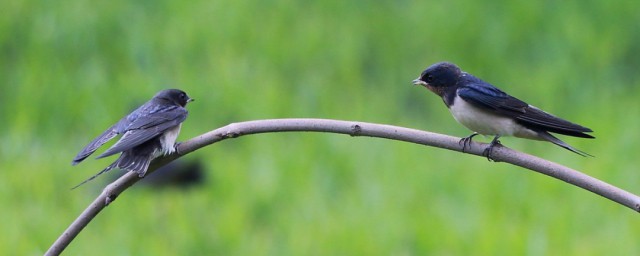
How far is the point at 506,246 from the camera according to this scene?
643 cm

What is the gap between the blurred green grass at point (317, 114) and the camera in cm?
672

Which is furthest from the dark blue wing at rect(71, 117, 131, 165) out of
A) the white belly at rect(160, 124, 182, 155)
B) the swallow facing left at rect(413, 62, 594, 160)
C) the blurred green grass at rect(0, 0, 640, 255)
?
the blurred green grass at rect(0, 0, 640, 255)

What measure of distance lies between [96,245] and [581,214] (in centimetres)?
310

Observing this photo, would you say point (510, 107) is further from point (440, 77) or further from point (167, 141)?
point (167, 141)

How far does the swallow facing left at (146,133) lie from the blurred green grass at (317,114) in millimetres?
2601

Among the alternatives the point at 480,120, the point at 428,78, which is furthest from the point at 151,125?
the point at 480,120

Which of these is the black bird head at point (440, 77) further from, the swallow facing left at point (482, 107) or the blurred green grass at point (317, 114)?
the blurred green grass at point (317, 114)

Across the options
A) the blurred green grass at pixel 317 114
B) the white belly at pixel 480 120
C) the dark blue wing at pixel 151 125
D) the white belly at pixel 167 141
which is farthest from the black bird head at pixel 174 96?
the blurred green grass at pixel 317 114

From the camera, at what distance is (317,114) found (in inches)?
335

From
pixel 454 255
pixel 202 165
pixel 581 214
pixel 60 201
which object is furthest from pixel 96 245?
pixel 581 214

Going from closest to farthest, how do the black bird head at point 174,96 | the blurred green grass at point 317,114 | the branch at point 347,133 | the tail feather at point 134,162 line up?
1. the branch at point 347,133
2. the tail feather at point 134,162
3. the black bird head at point 174,96
4. the blurred green grass at point 317,114

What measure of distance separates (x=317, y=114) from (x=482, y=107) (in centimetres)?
462

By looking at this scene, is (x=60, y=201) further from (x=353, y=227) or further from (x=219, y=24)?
A: (x=219, y=24)

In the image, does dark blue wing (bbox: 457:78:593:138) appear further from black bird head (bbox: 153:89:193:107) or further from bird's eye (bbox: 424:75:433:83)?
black bird head (bbox: 153:89:193:107)
